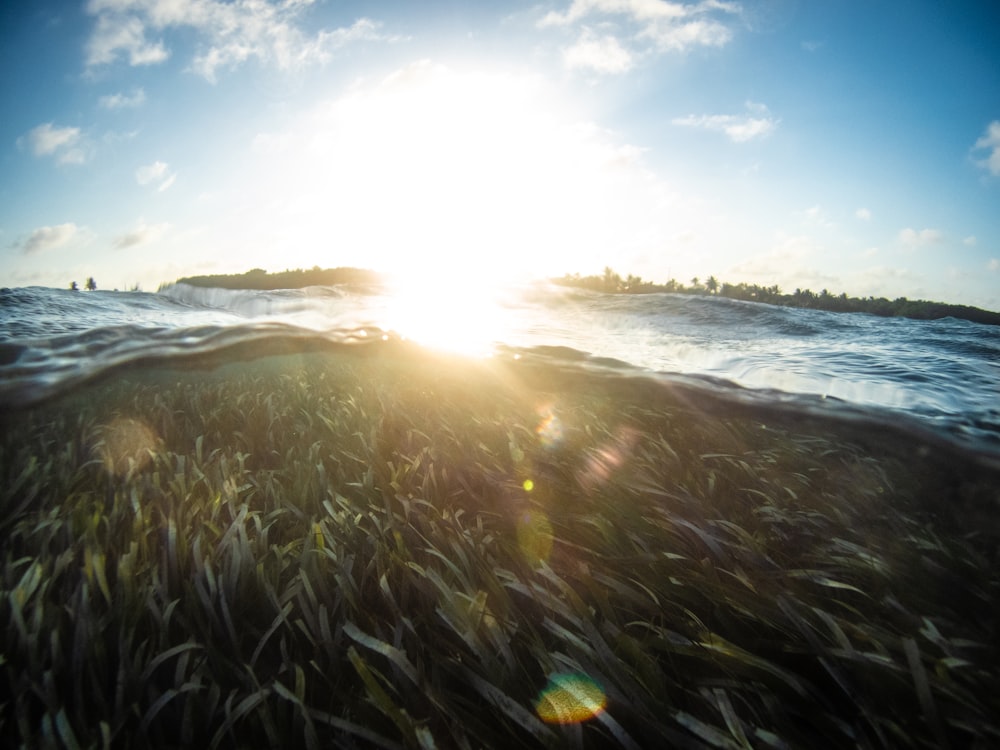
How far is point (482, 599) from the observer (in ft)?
4.48

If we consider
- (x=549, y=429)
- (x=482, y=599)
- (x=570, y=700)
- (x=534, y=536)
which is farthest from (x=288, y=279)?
(x=570, y=700)

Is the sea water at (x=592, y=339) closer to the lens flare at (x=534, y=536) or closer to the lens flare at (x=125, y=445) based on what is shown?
the lens flare at (x=125, y=445)

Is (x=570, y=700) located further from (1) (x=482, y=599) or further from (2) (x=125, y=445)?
(2) (x=125, y=445)

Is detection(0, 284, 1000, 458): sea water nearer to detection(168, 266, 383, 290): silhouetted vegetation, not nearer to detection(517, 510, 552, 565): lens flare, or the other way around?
detection(168, 266, 383, 290): silhouetted vegetation

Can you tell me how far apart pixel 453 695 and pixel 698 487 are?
2128 millimetres

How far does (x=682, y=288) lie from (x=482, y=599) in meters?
8.50

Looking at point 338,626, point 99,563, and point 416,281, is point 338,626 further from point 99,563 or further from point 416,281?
point 416,281

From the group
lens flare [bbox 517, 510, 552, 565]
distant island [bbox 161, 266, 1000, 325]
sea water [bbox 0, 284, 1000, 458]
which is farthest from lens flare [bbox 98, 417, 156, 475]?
distant island [bbox 161, 266, 1000, 325]

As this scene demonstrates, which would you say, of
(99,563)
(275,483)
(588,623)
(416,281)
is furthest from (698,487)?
(416,281)

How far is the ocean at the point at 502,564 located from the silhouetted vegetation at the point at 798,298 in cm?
203

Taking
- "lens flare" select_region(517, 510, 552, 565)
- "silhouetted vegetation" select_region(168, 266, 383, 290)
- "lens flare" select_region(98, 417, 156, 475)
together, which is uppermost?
"silhouetted vegetation" select_region(168, 266, 383, 290)

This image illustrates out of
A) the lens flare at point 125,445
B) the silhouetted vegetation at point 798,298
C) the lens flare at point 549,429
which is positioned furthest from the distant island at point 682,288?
the lens flare at point 125,445

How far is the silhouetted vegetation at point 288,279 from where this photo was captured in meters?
9.26

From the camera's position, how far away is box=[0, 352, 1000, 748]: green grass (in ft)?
3.37
